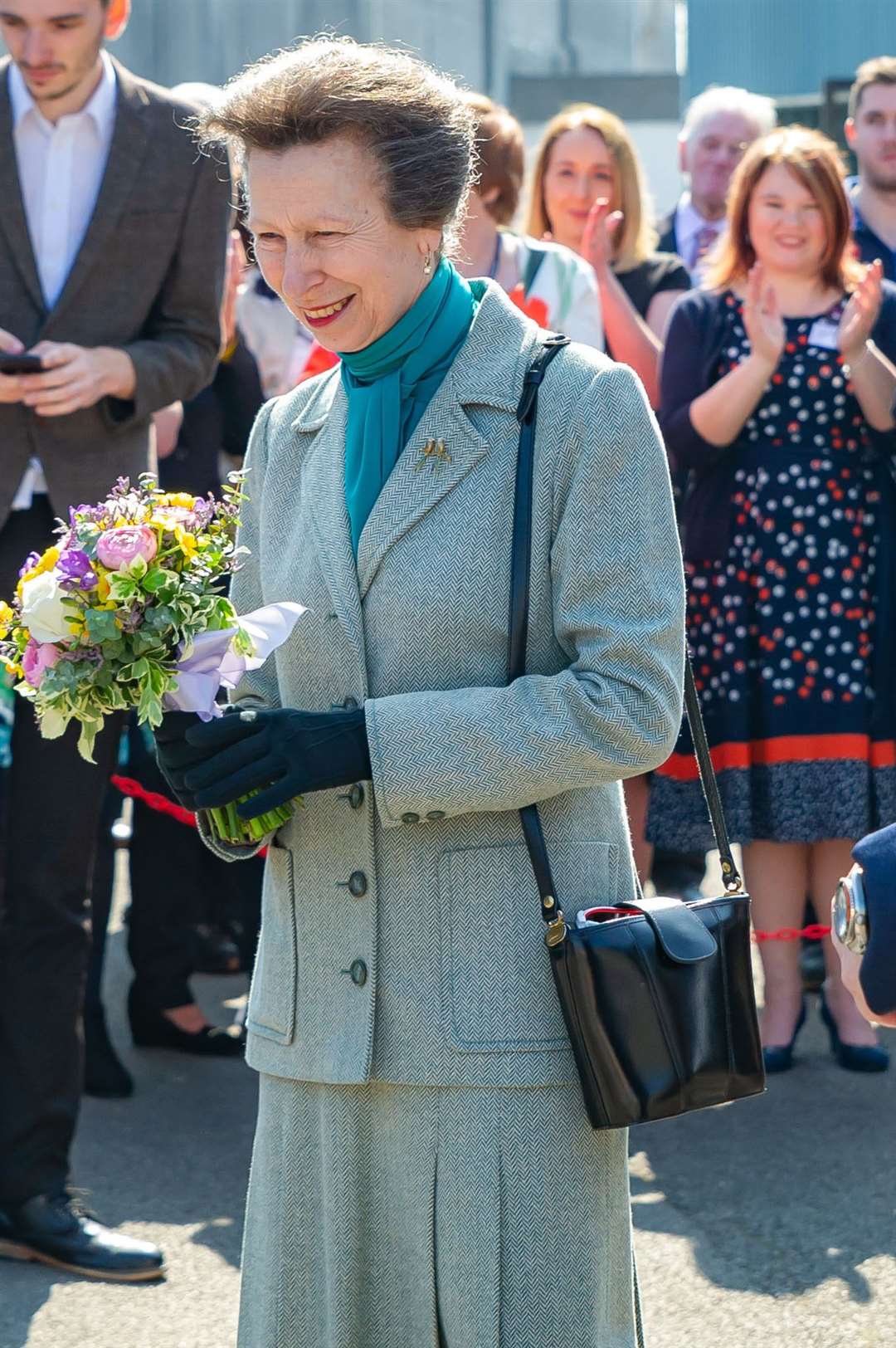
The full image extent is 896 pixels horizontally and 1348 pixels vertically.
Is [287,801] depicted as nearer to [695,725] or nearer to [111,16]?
[695,725]

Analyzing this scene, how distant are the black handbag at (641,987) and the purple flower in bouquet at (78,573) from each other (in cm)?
52

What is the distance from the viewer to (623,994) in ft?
7.56

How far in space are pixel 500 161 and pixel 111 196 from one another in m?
1.96

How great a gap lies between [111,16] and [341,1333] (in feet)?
8.87

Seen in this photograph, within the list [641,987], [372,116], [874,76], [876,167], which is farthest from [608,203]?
[641,987]

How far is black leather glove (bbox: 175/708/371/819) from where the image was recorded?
227cm

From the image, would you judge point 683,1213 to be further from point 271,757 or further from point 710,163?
point 710,163

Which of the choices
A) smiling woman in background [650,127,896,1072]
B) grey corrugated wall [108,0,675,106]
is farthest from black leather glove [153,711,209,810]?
grey corrugated wall [108,0,675,106]

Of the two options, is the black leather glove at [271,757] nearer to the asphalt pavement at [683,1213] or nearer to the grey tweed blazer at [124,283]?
the grey tweed blazer at [124,283]

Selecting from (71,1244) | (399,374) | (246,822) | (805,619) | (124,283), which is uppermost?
(124,283)

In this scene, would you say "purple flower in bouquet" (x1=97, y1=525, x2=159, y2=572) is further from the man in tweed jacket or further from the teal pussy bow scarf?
the man in tweed jacket

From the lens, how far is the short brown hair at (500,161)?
215 inches

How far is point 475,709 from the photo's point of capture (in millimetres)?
2311

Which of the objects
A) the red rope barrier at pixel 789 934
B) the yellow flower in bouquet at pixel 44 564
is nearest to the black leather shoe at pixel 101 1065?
the red rope barrier at pixel 789 934
